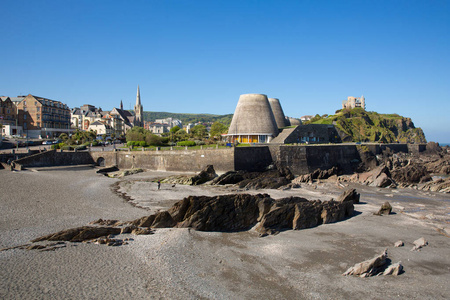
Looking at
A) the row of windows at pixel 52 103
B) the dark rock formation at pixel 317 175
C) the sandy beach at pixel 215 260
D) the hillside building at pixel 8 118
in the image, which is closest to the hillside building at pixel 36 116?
the row of windows at pixel 52 103

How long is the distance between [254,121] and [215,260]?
39242mm

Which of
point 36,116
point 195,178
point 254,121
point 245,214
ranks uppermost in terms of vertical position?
point 36,116

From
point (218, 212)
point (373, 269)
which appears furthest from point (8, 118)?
point (373, 269)

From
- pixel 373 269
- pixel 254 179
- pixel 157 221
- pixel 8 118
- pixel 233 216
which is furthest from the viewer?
pixel 8 118

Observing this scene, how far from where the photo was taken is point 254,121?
5069cm

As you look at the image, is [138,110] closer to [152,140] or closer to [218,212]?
[152,140]

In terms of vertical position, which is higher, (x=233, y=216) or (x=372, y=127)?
(x=372, y=127)

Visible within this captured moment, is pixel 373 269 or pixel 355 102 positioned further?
pixel 355 102

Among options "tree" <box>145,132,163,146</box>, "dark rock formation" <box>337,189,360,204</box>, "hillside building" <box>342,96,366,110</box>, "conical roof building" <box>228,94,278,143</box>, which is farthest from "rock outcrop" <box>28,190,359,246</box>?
"hillside building" <box>342,96,366,110</box>

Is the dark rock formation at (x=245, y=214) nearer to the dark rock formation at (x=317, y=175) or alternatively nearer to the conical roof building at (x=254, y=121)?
the dark rock formation at (x=317, y=175)

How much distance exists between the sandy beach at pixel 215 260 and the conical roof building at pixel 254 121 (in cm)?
3034

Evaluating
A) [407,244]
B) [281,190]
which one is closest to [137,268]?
[407,244]

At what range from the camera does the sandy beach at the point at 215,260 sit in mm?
10258

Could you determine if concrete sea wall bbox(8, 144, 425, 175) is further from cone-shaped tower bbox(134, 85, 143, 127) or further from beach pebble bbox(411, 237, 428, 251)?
cone-shaped tower bbox(134, 85, 143, 127)
